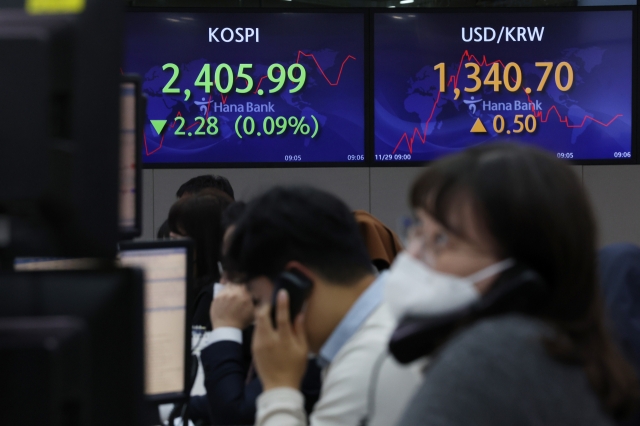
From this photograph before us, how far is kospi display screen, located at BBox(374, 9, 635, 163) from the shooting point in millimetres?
3941

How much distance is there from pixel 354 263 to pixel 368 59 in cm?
265

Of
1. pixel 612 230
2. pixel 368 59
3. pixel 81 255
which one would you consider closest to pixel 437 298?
pixel 81 255

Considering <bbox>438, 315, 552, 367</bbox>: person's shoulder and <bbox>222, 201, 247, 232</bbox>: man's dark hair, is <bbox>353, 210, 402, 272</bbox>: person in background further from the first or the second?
<bbox>438, 315, 552, 367</bbox>: person's shoulder

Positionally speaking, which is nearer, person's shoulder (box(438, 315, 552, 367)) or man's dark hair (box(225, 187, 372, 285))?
person's shoulder (box(438, 315, 552, 367))

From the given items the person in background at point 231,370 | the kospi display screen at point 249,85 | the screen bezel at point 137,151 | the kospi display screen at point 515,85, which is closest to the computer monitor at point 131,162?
the screen bezel at point 137,151

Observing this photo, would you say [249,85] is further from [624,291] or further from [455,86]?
[624,291]

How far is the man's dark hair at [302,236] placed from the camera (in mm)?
1387

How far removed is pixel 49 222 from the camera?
678 mm

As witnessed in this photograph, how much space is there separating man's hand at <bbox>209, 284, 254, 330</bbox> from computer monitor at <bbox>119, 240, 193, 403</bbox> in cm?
20

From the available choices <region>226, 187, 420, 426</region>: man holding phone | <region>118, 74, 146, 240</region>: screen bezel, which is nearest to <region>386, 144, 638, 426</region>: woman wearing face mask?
<region>226, 187, 420, 426</region>: man holding phone

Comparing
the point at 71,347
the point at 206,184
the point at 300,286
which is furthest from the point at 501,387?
the point at 206,184

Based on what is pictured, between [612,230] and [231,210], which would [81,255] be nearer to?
[231,210]

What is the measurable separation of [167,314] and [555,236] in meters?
1.14

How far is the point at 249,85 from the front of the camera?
389 centimetres
